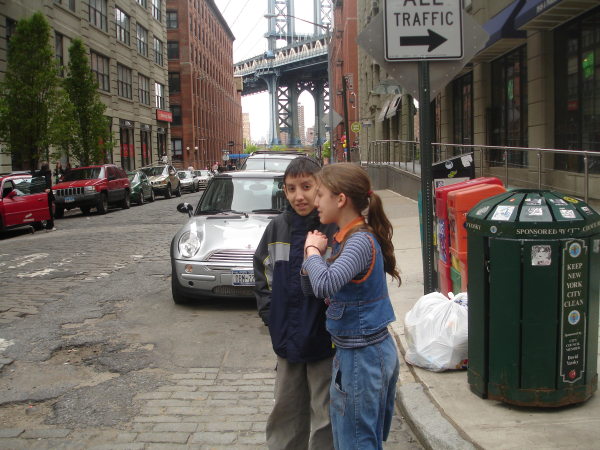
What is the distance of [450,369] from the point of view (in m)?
4.27

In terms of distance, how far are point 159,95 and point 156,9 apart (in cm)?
711

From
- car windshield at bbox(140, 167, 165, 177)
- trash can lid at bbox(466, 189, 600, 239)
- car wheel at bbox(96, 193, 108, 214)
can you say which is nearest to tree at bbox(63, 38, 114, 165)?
car windshield at bbox(140, 167, 165, 177)

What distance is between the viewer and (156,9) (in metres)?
48.9

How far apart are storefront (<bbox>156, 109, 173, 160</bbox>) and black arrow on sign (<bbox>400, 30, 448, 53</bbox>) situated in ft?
149

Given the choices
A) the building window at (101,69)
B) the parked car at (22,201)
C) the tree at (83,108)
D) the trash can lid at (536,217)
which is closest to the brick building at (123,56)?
the building window at (101,69)

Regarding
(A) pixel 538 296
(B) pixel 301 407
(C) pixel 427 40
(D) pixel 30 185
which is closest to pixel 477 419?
(A) pixel 538 296

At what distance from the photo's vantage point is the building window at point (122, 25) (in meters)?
39.2

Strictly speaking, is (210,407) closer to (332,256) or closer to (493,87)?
(332,256)

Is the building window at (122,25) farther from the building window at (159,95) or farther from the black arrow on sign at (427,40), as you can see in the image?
the black arrow on sign at (427,40)

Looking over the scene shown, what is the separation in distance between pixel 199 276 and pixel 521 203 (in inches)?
159

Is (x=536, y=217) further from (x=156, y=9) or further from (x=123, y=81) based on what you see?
(x=156, y=9)

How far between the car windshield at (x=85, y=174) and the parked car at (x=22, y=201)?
5743 millimetres

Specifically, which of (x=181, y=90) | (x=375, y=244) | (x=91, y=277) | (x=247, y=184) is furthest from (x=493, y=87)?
(x=181, y=90)

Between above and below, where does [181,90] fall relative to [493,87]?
above
